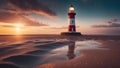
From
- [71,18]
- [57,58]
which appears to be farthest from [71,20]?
[57,58]

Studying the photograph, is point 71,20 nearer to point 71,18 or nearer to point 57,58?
point 71,18

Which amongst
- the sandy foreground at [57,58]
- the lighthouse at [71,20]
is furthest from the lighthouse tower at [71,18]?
the sandy foreground at [57,58]

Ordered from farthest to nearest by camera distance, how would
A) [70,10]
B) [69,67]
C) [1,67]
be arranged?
[70,10]
[69,67]
[1,67]

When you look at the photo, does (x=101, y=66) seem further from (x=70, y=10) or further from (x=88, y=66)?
(x=70, y=10)

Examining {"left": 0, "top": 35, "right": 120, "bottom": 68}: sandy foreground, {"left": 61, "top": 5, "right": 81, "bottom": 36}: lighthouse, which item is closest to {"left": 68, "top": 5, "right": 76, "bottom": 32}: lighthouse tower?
{"left": 61, "top": 5, "right": 81, "bottom": 36}: lighthouse

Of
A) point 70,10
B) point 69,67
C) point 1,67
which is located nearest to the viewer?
point 1,67

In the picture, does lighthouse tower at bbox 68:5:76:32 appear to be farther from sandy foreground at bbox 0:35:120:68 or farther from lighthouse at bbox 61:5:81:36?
sandy foreground at bbox 0:35:120:68

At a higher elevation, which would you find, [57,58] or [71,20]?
[71,20]

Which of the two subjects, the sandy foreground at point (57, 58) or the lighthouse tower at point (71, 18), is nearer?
the sandy foreground at point (57, 58)

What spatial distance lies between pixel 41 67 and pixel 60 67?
2.09 ft

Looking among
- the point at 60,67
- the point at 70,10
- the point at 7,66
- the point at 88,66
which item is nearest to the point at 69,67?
the point at 60,67

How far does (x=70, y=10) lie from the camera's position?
4300cm

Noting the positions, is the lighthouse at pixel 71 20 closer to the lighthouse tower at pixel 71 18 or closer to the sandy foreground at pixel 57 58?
the lighthouse tower at pixel 71 18

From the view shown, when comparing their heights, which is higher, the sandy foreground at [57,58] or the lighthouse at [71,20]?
the lighthouse at [71,20]
